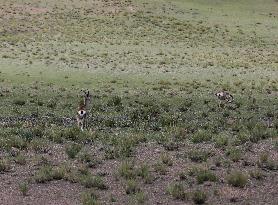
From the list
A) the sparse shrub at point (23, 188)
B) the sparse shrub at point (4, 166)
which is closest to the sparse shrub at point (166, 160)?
the sparse shrub at point (23, 188)

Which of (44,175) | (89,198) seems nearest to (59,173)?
(44,175)

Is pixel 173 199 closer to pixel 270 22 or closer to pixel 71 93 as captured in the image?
pixel 71 93

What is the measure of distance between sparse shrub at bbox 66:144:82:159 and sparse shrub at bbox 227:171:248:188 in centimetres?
531

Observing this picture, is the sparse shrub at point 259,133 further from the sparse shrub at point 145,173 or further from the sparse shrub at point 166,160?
the sparse shrub at point 145,173

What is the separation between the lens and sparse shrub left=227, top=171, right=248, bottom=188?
51.1 ft

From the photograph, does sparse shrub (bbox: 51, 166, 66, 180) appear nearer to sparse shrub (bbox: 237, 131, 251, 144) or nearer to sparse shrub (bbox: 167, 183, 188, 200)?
sparse shrub (bbox: 167, 183, 188, 200)

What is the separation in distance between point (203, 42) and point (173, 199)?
182 ft

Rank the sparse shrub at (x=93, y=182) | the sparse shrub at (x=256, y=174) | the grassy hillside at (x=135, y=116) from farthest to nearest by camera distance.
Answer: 1. the sparse shrub at (x=256, y=174)
2. the grassy hillside at (x=135, y=116)
3. the sparse shrub at (x=93, y=182)

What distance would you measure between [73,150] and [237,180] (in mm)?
5805

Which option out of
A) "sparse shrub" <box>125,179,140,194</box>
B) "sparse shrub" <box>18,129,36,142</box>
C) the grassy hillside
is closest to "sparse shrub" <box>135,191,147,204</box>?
the grassy hillside

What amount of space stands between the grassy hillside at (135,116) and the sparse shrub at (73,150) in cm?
7

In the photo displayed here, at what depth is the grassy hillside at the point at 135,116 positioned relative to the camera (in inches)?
608

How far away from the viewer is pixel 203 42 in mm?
68812

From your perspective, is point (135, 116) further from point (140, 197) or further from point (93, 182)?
point (140, 197)
